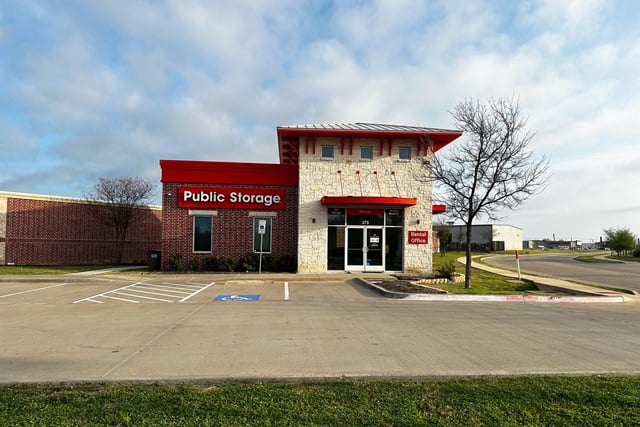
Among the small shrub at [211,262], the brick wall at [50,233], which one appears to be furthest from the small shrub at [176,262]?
the brick wall at [50,233]

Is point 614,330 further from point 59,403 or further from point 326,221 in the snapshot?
point 326,221

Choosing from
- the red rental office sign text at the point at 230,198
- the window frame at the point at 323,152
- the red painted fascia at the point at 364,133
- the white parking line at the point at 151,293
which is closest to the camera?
the white parking line at the point at 151,293

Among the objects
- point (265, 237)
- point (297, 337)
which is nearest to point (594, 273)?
point (265, 237)

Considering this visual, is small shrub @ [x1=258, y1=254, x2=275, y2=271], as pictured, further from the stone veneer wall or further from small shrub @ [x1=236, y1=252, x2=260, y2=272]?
the stone veneer wall

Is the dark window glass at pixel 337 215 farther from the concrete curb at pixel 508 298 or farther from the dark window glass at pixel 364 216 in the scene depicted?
the concrete curb at pixel 508 298

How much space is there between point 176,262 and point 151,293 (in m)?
6.63

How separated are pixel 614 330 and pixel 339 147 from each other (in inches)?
572

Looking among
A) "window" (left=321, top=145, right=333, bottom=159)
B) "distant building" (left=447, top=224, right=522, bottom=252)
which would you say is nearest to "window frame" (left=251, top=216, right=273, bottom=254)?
"window" (left=321, top=145, right=333, bottom=159)

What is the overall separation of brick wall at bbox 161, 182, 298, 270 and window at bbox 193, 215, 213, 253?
0.65 feet

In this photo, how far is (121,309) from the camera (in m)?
11.0

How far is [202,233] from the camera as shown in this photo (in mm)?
21484

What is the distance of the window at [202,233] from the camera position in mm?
21406

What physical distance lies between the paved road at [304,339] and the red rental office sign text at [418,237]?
8.71 metres

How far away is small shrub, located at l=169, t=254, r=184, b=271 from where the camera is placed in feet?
68.4
